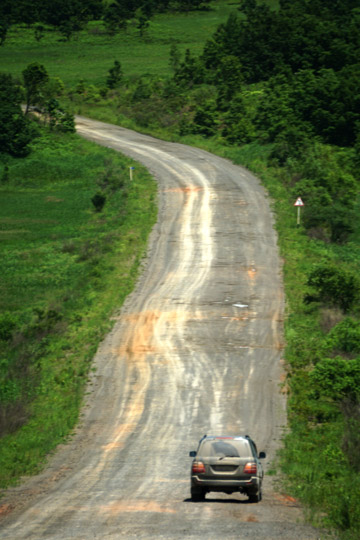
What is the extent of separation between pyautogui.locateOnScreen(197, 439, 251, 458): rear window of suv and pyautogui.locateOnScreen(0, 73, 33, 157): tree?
197 ft

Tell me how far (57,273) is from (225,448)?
3081 cm

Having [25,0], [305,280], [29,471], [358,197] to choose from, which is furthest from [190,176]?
[25,0]

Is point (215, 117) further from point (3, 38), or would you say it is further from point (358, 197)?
point (3, 38)

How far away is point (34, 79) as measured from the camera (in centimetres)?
8456

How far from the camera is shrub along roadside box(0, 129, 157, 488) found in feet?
97.2

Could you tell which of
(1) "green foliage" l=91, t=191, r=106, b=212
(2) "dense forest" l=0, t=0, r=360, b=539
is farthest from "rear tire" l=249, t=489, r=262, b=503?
(1) "green foliage" l=91, t=191, r=106, b=212

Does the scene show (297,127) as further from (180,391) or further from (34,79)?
(180,391)

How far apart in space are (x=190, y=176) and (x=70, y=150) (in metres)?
14.9

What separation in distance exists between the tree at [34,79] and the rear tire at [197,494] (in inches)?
2732

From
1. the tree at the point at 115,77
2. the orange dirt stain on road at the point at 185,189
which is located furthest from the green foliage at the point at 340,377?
the tree at the point at 115,77

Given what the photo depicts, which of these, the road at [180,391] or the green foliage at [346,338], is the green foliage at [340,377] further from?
the green foliage at [346,338]

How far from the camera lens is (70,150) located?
7806 cm

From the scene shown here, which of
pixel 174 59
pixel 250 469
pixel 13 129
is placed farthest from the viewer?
pixel 174 59

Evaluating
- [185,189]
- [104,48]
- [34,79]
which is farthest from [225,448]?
[104,48]
